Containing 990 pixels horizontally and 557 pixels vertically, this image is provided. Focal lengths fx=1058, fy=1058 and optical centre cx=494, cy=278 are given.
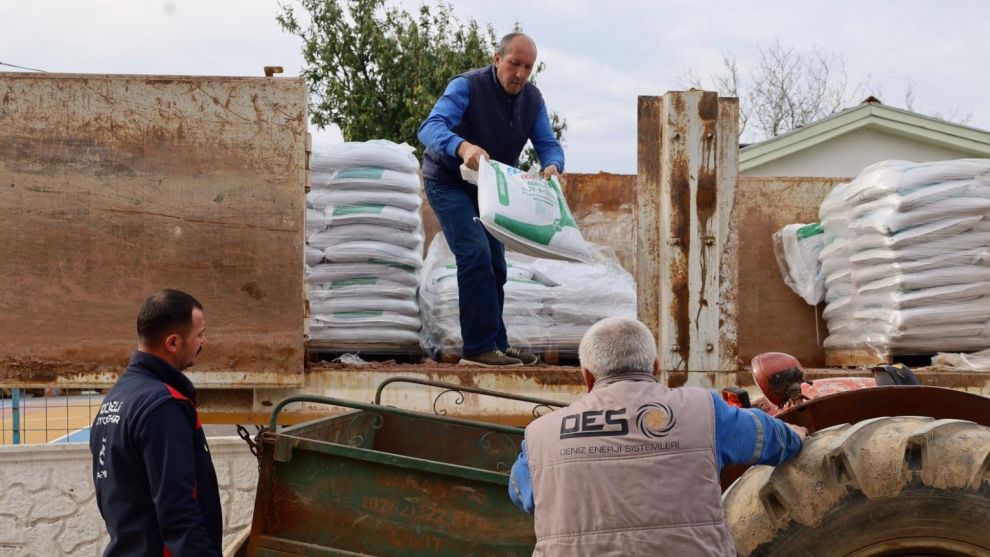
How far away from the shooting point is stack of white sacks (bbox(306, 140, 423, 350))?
189 inches

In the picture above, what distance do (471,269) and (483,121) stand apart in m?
0.68

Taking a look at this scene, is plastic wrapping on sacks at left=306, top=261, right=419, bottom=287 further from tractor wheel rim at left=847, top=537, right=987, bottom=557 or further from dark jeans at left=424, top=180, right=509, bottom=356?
tractor wheel rim at left=847, top=537, right=987, bottom=557

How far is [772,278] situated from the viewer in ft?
18.2

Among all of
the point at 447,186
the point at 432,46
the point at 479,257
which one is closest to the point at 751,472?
the point at 479,257

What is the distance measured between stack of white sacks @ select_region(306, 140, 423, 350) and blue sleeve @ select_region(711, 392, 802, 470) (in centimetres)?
259

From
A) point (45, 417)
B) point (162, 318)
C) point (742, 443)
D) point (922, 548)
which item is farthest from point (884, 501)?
point (45, 417)

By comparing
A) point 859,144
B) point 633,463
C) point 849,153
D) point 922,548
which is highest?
point 859,144

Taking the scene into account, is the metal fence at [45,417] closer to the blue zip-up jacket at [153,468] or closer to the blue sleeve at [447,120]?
the blue sleeve at [447,120]

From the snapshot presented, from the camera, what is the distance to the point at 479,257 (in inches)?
181

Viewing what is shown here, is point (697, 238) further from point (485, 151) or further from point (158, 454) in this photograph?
point (158, 454)

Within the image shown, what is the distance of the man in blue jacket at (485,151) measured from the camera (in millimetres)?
4520

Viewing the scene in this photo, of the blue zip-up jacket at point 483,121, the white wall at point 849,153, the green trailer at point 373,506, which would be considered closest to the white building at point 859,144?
the white wall at point 849,153

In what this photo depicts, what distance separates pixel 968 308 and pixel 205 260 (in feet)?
10.9

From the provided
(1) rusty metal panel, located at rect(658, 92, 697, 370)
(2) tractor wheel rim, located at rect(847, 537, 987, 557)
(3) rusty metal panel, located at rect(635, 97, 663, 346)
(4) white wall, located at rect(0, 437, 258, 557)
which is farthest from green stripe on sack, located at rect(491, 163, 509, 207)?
(4) white wall, located at rect(0, 437, 258, 557)
